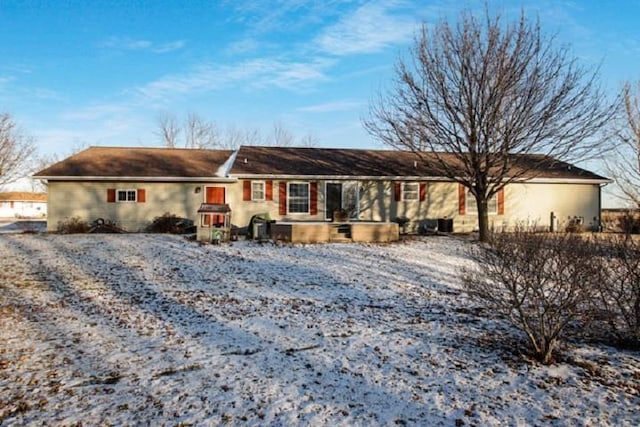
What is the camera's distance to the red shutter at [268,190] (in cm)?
1723

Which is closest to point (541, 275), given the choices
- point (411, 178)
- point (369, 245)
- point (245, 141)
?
point (369, 245)

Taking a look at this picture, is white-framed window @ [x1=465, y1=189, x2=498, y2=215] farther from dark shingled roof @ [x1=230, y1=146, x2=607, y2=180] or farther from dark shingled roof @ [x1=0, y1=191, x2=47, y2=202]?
A: dark shingled roof @ [x1=0, y1=191, x2=47, y2=202]

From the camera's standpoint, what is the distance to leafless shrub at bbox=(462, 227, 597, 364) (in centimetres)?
434

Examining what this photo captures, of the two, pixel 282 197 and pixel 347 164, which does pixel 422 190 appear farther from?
pixel 282 197

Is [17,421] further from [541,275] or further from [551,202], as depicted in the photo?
[551,202]

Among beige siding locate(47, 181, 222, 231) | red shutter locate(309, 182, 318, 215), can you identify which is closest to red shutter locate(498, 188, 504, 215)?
red shutter locate(309, 182, 318, 215)

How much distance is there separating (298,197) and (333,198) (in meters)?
1.52

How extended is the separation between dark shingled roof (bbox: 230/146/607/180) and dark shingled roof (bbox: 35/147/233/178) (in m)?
1.62

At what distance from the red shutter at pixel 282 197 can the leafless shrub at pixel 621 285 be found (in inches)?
525

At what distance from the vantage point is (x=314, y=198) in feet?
57.4

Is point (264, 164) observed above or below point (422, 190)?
above

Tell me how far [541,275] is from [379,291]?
3779mm

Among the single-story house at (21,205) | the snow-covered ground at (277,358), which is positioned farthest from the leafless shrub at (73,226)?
the single-story house at (21,205)

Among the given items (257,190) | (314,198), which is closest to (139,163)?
(257,190)
